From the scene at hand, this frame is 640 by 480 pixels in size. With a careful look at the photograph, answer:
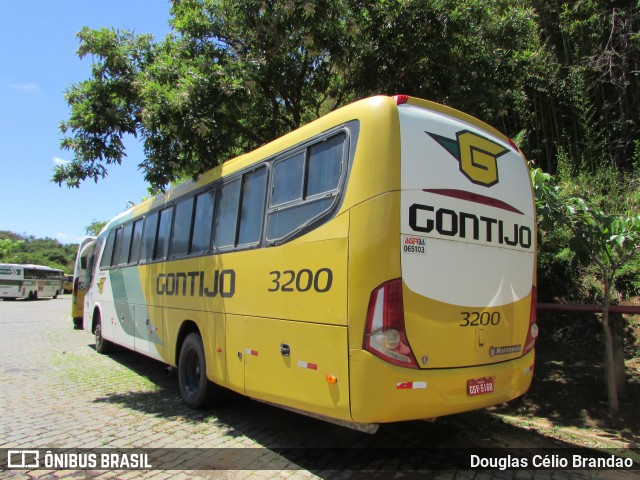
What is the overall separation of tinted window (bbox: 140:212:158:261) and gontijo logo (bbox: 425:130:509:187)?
5.51 m

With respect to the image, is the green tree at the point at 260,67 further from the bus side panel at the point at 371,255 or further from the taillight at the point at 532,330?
the taillight at the point at 532,330

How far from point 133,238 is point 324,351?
6291mm

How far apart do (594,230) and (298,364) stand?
394 cm

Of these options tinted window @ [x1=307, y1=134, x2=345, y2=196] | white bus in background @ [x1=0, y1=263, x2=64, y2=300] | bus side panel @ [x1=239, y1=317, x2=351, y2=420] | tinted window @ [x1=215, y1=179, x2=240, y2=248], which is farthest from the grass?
white bus in background @ [x1=0, y1=263, x2=64, y2=300]

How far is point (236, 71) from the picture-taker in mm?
6969

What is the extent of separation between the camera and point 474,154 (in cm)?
407

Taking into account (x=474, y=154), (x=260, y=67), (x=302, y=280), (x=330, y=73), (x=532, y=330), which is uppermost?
(x=330, y=73)

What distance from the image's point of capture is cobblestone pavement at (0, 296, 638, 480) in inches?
158

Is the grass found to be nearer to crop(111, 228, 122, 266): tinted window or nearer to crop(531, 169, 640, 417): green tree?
crop(531, 169, 640, 417): green tree

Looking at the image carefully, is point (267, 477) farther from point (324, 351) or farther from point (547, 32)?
point (547, 32)

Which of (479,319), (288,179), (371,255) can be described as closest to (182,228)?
(288,179)

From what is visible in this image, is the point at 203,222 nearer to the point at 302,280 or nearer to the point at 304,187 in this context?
the point at 304,187

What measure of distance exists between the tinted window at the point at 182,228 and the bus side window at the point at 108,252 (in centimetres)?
384

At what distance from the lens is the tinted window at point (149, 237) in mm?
7648
